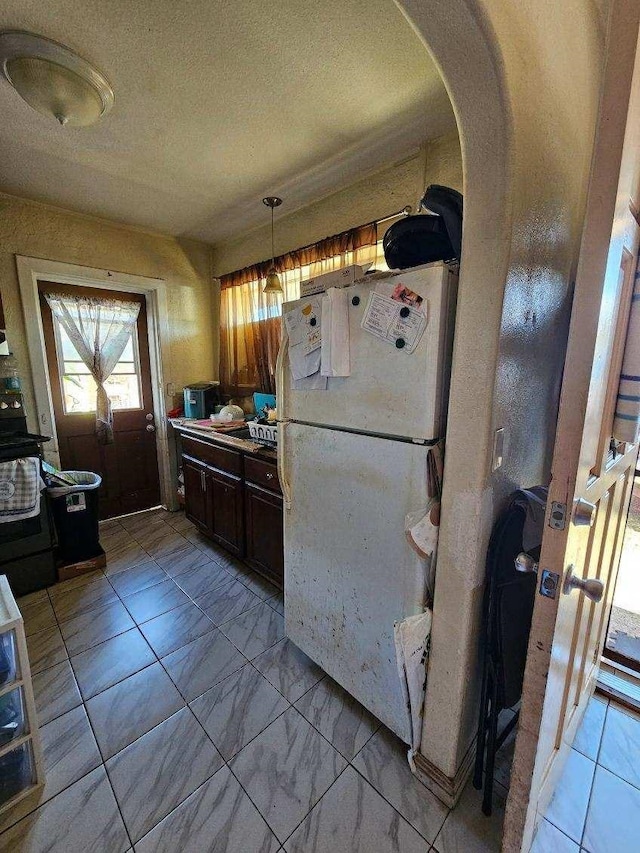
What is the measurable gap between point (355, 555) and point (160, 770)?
1039 mm

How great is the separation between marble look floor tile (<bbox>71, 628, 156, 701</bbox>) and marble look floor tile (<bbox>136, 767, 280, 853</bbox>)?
687mm

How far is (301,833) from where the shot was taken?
1101 mm

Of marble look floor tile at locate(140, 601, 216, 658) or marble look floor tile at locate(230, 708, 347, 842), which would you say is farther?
marble look floor tile at locate(140, 601, 216, 658)

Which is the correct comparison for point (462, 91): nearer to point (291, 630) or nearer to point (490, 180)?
point (490, 180)

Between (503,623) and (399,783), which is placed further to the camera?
(399,783)

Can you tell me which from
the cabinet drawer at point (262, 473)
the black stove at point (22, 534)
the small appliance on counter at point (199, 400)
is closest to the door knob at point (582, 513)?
the cabinet drawer at point (262, 473)

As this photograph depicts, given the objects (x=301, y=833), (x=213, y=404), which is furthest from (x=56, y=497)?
(x=301, y=833)

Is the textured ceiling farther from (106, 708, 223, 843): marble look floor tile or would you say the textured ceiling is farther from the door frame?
(106, 708, 223, 843): marble look floor tile

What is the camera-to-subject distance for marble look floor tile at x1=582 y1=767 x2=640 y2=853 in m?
1.09

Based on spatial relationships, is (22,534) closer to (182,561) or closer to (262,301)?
(182,561)

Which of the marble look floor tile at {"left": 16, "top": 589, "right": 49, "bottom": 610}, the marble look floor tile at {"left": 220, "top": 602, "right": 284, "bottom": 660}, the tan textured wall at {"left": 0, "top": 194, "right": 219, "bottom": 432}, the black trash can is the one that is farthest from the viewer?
the tan textured wall at {"left": 0, "top": 194, "right": 219, "bottom": 432}

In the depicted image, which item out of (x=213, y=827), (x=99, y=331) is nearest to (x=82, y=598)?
(x=213, y=827)

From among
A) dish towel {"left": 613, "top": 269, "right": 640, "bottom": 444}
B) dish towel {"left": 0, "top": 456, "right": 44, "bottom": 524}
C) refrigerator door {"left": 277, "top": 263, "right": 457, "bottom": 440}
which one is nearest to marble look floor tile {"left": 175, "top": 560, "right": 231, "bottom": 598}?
dish towel {"left": 0, "top": 456, "right": 44, "bottom": 524}

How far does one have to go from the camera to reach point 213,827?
1.11 meters
